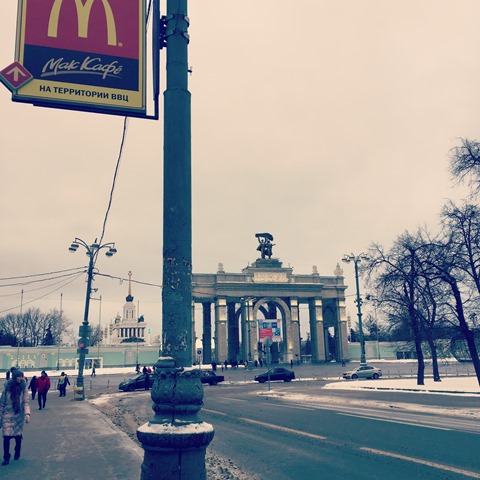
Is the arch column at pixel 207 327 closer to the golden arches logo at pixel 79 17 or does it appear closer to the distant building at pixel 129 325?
the distant building at pixel 129 325

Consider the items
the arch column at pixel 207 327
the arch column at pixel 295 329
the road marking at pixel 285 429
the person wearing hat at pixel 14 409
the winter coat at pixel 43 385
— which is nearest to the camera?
the person wearing hat at pixel 14 409

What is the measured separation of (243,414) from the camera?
17.8 metres

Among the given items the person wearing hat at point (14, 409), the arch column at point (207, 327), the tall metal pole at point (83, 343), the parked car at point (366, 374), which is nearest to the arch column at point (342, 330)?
the arch column at point (207, 327)

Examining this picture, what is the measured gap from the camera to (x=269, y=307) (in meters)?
81.7

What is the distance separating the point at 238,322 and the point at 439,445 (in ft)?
252

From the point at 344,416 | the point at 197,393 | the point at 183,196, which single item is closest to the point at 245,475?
the point at 197,393

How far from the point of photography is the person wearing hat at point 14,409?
9.12 metres

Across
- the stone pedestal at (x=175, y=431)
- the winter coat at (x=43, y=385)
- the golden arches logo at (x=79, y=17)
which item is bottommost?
the winter coat at (x=43, y=385)

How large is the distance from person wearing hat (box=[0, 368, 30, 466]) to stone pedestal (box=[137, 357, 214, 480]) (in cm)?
668

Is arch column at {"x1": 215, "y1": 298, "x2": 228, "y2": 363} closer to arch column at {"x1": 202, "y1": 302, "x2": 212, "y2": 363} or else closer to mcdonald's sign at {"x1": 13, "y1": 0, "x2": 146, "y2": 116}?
arch column at {"x1": 202, "y1": 302, "x2": 212, "y2": 363}

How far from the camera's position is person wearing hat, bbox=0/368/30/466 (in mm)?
9117

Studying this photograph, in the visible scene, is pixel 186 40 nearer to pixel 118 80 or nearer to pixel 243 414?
pixel 118 80

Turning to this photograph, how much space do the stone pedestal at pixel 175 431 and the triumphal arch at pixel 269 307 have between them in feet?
217

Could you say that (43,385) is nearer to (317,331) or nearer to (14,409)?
(14,409)
